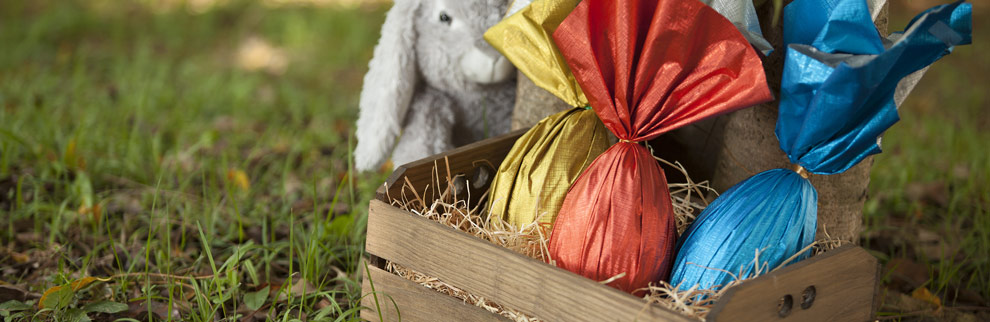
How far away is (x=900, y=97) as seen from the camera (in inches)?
46.2

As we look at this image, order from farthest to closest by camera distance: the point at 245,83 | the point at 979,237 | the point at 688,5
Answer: the point at 245,83 → the point at 979,237 → the point at 688,5

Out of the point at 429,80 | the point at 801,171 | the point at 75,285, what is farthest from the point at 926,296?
the point at 75,285

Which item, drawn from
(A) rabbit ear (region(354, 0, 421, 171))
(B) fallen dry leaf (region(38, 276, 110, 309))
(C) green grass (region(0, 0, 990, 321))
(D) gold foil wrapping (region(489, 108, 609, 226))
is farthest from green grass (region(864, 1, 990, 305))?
(B) fallen dry leaf (region(38, 276, 110, 309))

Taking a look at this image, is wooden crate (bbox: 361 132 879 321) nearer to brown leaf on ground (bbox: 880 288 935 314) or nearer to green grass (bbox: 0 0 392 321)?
green grass (bbox: 0 0 392 321)

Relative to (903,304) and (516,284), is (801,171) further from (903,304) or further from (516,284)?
(903,304)

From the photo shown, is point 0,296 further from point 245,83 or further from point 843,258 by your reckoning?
point 245,83

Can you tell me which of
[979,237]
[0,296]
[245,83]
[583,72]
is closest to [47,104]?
[245,83]

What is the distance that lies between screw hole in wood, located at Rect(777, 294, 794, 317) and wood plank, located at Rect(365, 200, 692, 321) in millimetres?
189

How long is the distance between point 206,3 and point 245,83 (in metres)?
1.53

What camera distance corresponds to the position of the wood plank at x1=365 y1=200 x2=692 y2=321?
1.07m

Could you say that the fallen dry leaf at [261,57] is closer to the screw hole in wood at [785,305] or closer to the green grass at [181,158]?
the green grass at [181,158]

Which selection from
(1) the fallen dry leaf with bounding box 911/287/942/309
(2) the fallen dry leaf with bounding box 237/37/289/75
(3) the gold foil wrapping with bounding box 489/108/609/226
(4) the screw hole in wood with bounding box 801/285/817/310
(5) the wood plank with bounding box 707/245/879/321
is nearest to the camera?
(5) the wood plank with bounding box 707/245/879/321

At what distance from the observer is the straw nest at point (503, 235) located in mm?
1150

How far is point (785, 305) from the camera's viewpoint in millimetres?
1100
